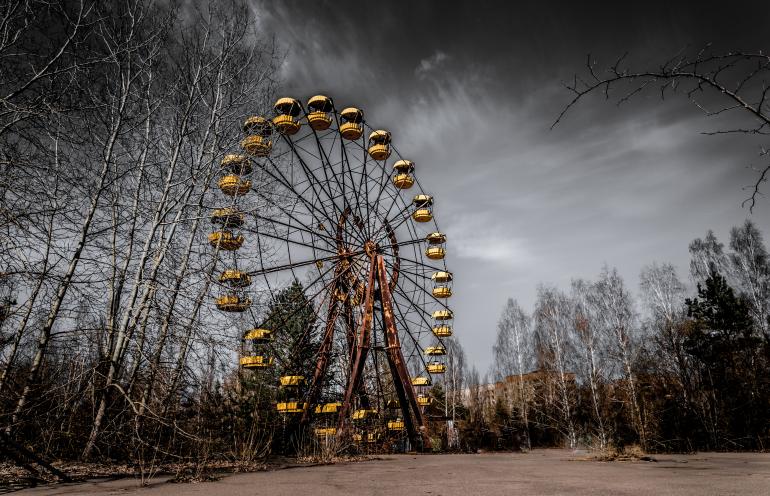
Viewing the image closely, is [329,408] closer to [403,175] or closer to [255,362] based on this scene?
[255,362]

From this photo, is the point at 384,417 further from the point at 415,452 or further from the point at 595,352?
the point at 595,352

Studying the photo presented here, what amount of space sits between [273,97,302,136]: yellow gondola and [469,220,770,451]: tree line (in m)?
16.1

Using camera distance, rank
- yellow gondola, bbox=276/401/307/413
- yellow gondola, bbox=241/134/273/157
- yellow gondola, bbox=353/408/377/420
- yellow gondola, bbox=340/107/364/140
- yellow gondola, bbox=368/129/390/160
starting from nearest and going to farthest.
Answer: yellow gondola, bbox=241/134/273/157, yellow gondola, bbox=276/401/307/413, yellow gondola, bbox=353/408/377/420, yellow gondola, bbox=340/107/364/140, yellow gondola, bbox=368/129/390/160

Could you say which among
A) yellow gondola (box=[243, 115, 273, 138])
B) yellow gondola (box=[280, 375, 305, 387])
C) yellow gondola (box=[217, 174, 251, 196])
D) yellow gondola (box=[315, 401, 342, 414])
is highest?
yellow gondola (box=[243, 115, 273, 138])

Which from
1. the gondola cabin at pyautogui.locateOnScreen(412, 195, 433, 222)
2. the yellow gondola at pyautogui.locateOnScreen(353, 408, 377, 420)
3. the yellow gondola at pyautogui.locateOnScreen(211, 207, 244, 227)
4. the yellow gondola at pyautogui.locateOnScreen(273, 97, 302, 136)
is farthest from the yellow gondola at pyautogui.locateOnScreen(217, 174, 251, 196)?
the gondola cabin at pyautogui.locateOnScreen(412, 195, 433, 222)

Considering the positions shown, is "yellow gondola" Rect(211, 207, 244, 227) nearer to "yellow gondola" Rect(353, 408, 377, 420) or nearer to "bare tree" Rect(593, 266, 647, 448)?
"yellow gondola" Rect(353, 408, 377, 420)

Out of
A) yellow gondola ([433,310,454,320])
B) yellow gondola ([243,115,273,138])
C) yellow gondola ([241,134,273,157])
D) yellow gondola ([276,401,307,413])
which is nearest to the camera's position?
yellow gondola ([241,134,273,157])

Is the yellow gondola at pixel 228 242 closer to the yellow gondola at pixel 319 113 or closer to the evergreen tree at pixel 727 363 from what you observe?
the yellow gondola at pixel 319 113

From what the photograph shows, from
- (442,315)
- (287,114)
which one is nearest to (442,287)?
(442,315)

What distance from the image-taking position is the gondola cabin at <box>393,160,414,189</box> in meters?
16.4

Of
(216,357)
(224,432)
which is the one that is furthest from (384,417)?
(216,357)

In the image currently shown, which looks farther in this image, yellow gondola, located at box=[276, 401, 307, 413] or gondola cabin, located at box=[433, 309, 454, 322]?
gondola cabin, located at box=[433, 309, 454, 322]

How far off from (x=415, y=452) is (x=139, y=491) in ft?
34.9

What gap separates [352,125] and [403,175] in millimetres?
3589
